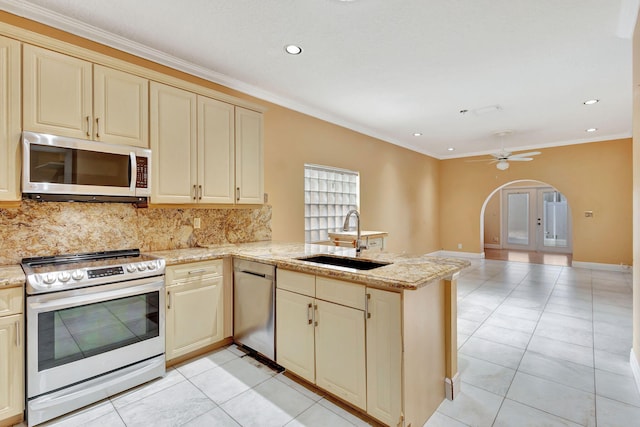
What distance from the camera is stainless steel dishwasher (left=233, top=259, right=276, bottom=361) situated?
2.47 metres

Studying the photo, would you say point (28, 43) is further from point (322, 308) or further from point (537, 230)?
point (537, 230)

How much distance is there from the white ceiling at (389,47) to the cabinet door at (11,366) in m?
2.14

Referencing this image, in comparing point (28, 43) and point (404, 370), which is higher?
point (28, 43)

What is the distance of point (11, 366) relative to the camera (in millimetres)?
1779

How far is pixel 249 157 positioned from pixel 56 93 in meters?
1.56

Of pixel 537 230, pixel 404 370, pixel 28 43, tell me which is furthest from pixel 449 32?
pixel 537 230

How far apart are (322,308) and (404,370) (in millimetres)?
620

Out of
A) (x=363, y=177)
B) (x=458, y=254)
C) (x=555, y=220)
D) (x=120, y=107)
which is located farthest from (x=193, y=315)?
(x=555, y=220)

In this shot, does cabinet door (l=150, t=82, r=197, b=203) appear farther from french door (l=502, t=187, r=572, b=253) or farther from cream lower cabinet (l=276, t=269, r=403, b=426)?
french door (l=502, t=187, r=572, b=253)

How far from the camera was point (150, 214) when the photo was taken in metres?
2.82

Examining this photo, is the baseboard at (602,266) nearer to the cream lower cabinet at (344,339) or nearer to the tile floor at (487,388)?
the tile floor at (487,388)

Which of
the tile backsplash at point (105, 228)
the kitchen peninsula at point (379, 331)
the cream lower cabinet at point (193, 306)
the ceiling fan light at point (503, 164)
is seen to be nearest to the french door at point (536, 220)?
the ceiling fan light at point (503, 164)

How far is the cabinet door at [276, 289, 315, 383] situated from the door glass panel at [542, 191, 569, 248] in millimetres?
10050

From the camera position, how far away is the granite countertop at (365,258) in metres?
1.70
